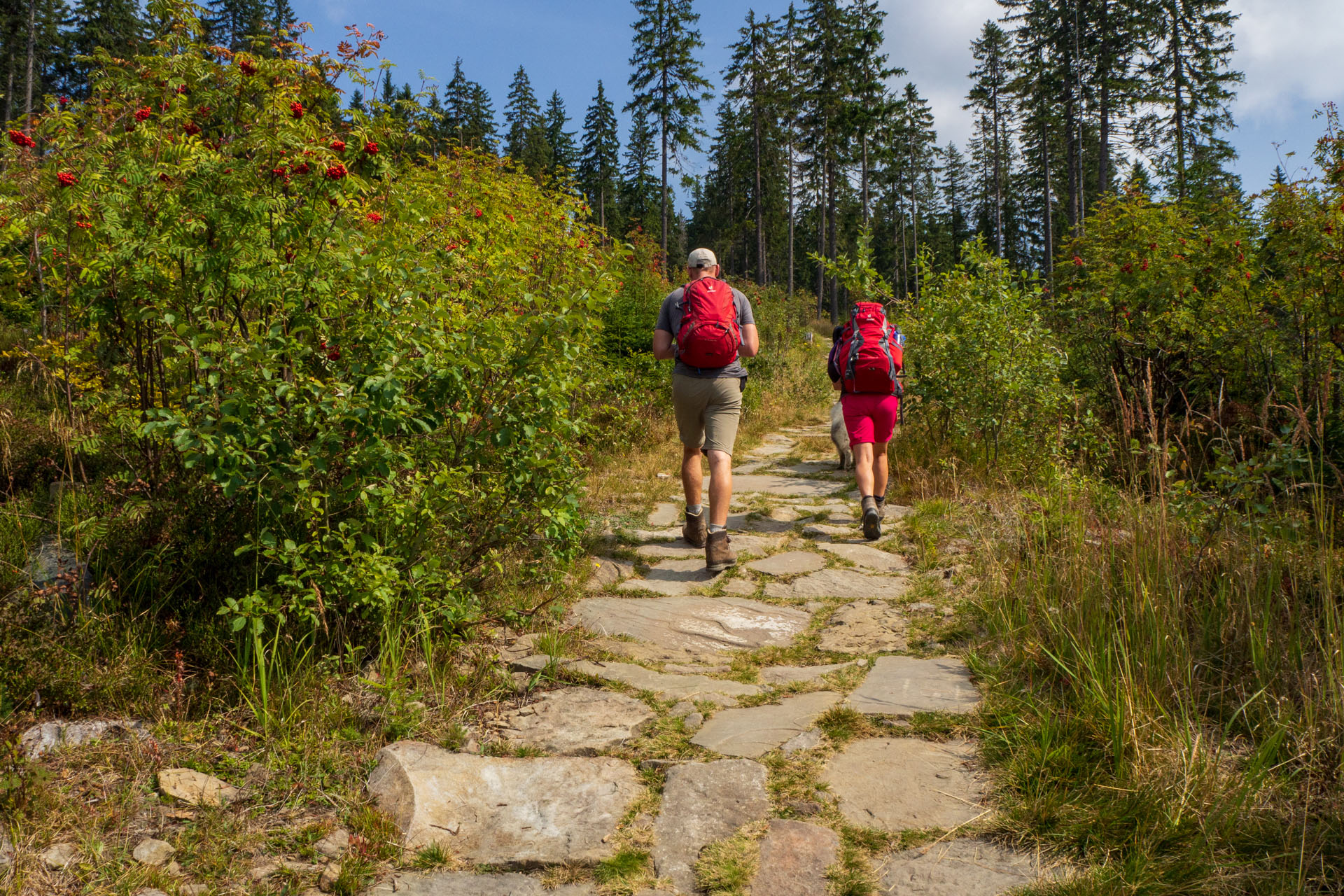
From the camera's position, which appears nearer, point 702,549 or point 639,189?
point 702,549

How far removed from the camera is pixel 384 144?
400 centimetres

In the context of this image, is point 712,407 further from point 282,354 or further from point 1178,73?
point 1178,73

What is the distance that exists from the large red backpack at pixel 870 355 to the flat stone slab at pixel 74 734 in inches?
175

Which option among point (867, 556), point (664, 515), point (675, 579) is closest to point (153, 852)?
point (675, 579)

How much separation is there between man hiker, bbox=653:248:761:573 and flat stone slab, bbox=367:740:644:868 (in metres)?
2.36

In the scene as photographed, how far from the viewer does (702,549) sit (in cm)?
536

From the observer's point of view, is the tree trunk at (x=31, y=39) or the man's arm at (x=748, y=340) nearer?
the man's arm at (x=748, y=340)

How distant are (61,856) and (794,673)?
2.56 m

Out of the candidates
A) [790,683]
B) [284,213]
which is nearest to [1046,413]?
[790,683]

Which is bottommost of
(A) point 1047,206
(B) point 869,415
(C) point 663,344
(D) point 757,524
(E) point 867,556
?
(E) point 867,556

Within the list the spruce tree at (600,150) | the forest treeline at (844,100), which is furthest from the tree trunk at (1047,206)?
the spruce tree at (600,150)

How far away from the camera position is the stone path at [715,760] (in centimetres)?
A: 211

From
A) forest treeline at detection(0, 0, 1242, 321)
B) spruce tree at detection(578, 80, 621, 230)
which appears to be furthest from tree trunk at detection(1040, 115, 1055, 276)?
spruce tree at detection(578, 80, 621, 230)

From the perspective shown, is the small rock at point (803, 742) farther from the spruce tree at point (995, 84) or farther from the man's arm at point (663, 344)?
the spruce tree at point (995, 84)
